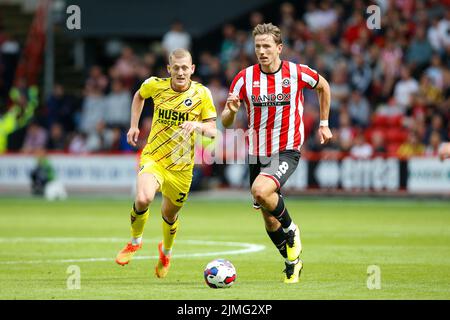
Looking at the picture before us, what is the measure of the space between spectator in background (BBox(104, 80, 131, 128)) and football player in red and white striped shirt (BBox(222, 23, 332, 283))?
18802 mm

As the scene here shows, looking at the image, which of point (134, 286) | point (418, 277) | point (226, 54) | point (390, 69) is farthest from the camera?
point (226, 54)

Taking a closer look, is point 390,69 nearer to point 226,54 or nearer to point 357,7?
point 357,7

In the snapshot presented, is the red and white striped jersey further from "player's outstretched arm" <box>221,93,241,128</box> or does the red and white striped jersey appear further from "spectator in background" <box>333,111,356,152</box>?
"spectator in background" <box>333,111,356,152</box>

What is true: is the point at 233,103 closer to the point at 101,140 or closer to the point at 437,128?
the point at 437,128

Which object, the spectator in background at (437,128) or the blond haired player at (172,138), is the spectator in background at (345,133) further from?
the blond haired player at (172,138)

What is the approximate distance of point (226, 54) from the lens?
31.3 meters

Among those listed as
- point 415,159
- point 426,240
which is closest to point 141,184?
point 426,240

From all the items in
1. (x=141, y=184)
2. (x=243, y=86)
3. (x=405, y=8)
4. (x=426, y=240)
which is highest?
(x=405, y=8)

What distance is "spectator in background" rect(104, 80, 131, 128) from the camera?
30375 mm

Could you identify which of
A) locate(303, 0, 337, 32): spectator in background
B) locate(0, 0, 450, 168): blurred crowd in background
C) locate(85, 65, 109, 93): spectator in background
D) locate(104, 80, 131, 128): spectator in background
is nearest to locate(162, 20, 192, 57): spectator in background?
locate(0, 0, 450, 168): blurred crowd in background

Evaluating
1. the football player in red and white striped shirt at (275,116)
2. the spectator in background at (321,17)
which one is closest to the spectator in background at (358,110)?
the spectator in background at (321,17)

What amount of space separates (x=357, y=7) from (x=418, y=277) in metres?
19.0

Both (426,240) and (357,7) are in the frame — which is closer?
(426,240)
